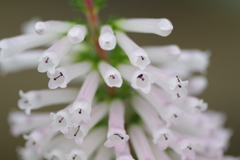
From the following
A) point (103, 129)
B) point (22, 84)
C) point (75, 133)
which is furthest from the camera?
point (22, 84)

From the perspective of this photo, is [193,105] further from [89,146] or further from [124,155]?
[89,146]

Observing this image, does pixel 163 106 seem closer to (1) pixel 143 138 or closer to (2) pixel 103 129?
(1) pixel 143 138

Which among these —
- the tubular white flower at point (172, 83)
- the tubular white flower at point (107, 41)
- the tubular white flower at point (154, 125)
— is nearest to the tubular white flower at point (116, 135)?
the tubular white flower at point (154, 125)

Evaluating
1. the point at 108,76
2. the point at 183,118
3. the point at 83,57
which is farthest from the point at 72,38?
the point at 183,118

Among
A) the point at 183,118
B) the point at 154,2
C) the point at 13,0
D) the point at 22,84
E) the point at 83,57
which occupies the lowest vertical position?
the point at 83,57

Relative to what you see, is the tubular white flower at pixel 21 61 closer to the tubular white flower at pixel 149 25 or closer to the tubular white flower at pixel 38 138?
the tubular white flower at pixel 38 138

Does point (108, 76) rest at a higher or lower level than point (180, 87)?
lower
